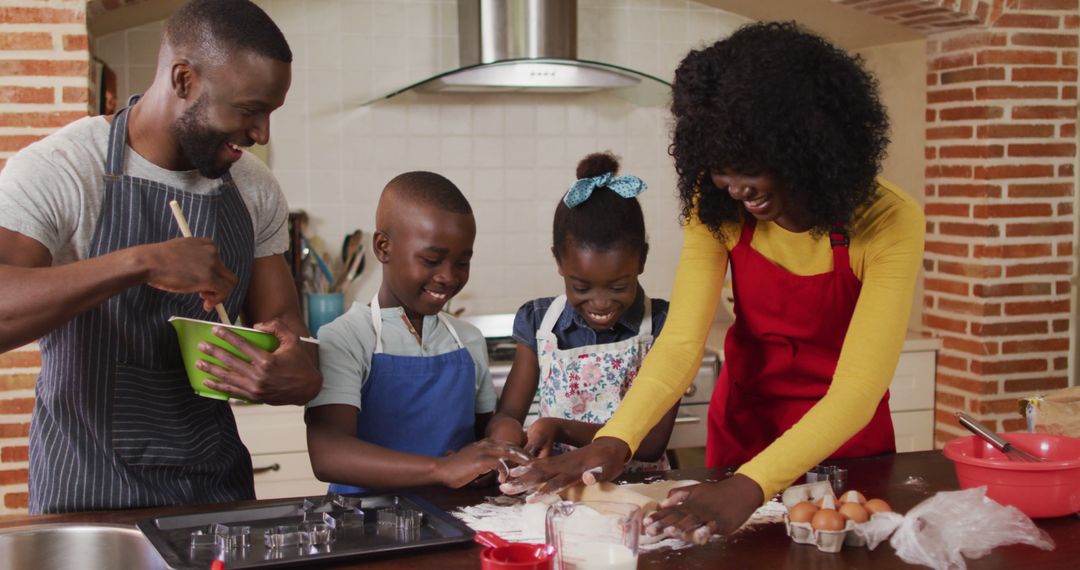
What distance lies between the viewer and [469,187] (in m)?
4.24

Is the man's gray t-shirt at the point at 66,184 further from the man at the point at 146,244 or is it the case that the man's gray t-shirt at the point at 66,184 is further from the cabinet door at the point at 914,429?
the cabinet door at the point at 914,429

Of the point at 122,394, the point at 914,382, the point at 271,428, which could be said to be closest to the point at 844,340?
the point at 122,394

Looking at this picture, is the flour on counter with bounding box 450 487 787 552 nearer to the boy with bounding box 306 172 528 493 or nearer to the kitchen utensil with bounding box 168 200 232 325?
the boy with bounding box 306 172 528 493

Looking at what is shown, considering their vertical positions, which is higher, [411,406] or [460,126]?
[460,126]

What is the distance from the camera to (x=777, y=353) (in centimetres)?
220

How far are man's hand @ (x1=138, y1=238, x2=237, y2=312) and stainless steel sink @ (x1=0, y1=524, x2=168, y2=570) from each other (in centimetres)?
37

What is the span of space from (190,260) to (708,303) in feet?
3.04

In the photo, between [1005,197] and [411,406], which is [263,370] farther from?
[1005,197]

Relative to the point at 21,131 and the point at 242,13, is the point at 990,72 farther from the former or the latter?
the point at 21,131

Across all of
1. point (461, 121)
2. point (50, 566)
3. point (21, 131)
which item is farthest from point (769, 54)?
point (461, 121)

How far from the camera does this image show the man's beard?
69.9 inches

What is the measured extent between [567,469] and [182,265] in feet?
2.22

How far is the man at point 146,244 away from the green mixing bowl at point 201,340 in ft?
0.05

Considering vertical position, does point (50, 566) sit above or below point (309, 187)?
below
